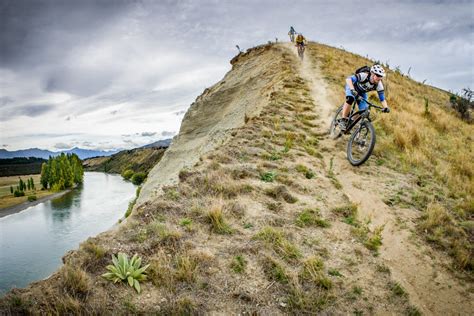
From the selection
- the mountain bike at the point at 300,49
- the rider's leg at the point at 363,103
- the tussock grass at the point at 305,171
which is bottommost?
the tussock grass at the point at 305,171

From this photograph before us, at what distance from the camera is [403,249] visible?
208 inches

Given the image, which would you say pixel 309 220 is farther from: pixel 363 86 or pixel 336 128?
pixel 336 128

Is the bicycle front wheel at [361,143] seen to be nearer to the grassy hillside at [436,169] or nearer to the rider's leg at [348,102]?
the grassy hillside at [436,169]

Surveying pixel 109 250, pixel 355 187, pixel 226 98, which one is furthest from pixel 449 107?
pixel 109 250

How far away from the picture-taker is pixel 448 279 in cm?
465

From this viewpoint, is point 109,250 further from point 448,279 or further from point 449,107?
point 449,107

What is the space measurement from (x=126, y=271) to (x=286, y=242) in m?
2.69

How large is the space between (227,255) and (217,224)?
872 millimetres

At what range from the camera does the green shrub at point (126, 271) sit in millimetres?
3947

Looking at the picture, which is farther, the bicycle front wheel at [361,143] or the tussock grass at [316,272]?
the bicycle front wheel at [361,143]

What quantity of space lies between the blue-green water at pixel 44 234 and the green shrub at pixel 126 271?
2728 centimetres

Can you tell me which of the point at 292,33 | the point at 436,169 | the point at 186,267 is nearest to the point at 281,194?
the point at 186,267

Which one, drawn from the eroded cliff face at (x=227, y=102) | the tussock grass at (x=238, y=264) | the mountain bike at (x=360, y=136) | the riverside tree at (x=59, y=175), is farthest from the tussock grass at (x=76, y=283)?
the riverside tree at (x=59, y=175)

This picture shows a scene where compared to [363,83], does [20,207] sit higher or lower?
lower
